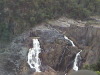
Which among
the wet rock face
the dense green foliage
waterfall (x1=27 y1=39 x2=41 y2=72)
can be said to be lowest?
waterfall (x1=27 y1=39 x2=41 y2=72)

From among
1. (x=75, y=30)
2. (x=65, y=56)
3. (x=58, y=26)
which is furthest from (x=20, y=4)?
(x=65, y=56)

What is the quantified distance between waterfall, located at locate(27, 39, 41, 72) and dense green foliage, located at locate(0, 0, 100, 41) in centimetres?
351

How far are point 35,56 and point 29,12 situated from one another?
6.24m

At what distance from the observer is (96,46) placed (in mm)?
21828

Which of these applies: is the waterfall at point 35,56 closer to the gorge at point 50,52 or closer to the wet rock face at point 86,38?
the gorge at point 50,52

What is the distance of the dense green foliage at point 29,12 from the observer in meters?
24.8

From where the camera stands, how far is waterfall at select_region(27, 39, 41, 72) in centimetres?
2083

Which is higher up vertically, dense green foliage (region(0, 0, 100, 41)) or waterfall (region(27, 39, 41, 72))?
dense green foliage (region(0, 0, 100, 41))

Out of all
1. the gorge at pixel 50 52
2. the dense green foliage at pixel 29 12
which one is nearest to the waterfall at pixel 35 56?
the gorge at pixel 50 52

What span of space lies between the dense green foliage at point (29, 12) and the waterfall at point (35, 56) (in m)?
3.51

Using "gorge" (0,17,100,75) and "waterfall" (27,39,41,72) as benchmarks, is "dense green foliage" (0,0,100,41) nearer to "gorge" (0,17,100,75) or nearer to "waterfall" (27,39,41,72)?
"gorge" (0,17,100,75)

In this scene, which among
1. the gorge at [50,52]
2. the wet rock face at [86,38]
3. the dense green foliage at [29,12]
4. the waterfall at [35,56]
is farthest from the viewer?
the dense green foliage at [29,12]

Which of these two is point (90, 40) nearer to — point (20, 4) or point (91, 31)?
point (91, 31)

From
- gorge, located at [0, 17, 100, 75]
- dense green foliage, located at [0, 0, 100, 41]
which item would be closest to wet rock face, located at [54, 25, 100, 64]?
gorge, located at [0, 17, 100, 75]
